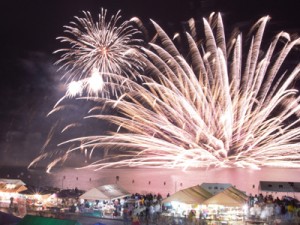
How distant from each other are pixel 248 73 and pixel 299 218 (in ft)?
44.8

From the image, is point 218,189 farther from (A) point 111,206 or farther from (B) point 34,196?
(B) point 34,196

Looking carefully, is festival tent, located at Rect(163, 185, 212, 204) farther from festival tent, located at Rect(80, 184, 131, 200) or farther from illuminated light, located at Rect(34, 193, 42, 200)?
illuminated light, located at Rect(34, 193, 42, 200)

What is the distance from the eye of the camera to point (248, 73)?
29.5m

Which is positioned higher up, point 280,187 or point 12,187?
point 280,187

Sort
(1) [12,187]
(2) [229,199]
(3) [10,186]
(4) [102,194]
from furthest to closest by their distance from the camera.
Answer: (3) [10,186] < (1) [12,187] < (4) [102,194] < (2) [229,199]

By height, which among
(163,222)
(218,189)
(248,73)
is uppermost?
(248,73)

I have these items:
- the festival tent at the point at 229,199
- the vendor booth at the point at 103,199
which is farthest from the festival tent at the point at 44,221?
the festival tent at the point at 229,199

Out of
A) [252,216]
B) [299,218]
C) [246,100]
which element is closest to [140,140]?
[246,100]

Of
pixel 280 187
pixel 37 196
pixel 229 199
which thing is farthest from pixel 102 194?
pixel 280 187

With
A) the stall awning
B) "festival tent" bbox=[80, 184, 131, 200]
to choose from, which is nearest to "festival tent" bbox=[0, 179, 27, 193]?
"festival tent" bbox=[80, 184, 131, 200]

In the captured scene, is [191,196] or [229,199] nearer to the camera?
[229,199]

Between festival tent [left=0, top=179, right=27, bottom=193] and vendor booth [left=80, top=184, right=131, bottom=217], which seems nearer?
vendor booth [left=80, top=184, right=131, bottom=217]

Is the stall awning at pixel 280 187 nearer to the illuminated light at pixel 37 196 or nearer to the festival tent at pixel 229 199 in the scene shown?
the festival tent at pixel 229 199

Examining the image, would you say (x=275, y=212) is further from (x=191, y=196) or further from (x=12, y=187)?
(x=12, y=187)
